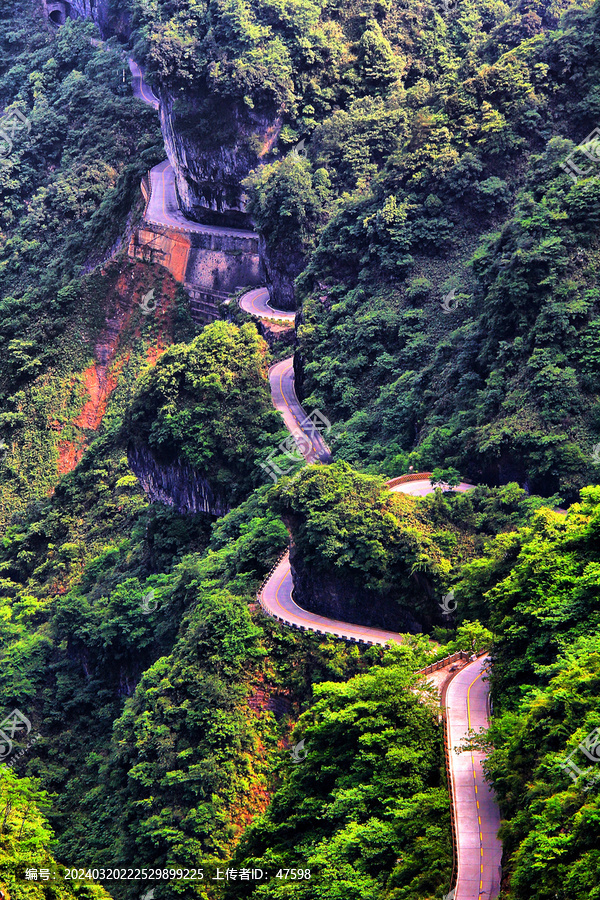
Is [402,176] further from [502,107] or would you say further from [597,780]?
[597,780]

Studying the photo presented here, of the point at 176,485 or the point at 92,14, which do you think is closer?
the point at 176,485

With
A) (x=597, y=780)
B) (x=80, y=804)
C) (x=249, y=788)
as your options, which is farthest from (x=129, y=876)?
(x=597, y=780)

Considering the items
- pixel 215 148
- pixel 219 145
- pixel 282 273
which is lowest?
pixel 282 273

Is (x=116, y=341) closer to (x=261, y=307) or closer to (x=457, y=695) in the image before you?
(x=261, y=307)

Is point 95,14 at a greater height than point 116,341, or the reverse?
point 95,14

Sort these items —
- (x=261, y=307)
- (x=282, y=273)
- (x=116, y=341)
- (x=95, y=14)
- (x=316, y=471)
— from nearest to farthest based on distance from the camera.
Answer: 1. (x=316, y=471)
2. (x=282, y=273)
3. (x=261, y=307)
4. (x=116, y=341)
5. (x=95, y=14)

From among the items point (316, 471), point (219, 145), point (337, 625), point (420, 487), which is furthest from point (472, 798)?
point (219, 145)

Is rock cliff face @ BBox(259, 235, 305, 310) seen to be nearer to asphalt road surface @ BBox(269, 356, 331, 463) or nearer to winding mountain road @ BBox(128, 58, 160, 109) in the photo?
asphalt road surface @ BBox(269, 356, 331, 463)

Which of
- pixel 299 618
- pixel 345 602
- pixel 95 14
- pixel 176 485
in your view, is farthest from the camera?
pixel 95 14

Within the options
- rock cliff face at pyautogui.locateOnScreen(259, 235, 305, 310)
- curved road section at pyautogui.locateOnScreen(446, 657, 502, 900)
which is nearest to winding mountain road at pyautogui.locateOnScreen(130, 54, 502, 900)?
curved road section at pyautogui.locateOnScreen(446, 657, 502, 900)
